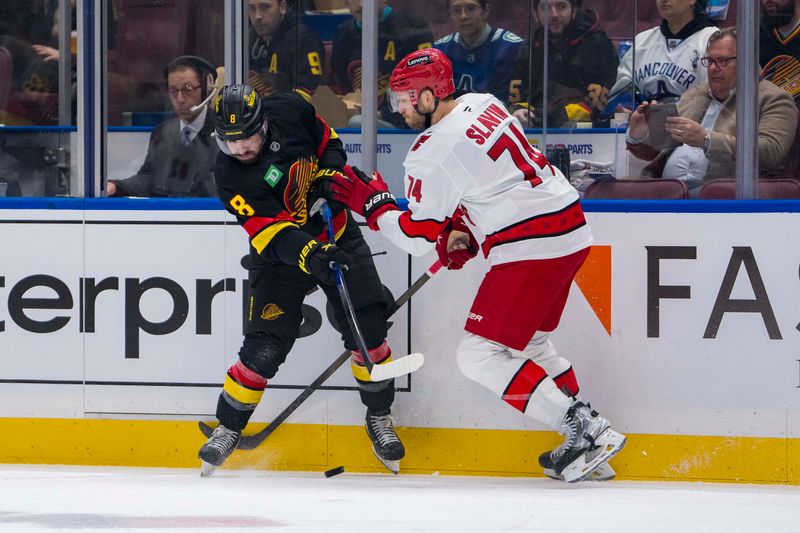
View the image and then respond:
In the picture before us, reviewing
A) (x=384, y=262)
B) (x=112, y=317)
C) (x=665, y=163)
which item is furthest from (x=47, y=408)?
(x=665, y=163)

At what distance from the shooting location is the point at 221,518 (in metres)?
2.70

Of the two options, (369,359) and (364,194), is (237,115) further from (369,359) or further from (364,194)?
(369,359)

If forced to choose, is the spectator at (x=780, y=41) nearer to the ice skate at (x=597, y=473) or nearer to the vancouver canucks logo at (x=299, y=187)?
the ice skate at (x=597, y=473)

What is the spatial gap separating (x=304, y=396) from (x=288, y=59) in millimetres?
1087

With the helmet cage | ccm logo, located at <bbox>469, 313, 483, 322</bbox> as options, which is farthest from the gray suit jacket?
the helmet cage

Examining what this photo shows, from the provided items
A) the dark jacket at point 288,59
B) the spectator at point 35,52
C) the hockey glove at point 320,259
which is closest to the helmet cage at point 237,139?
the hockey glove at point 320,259

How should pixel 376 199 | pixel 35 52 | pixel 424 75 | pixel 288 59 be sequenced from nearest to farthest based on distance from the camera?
pixel 424 75, pixel 376 199, pixel 288 59, pixel 35 52

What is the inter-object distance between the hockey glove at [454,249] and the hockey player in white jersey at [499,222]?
0.12 ft

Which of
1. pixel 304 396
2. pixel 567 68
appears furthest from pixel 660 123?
pixel 304 396

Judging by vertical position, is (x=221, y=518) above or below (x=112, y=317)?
below

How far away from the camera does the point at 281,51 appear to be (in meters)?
3.80

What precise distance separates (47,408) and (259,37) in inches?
53.9

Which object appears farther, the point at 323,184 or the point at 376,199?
the point at 323,184

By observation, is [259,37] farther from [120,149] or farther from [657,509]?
[657,509]
